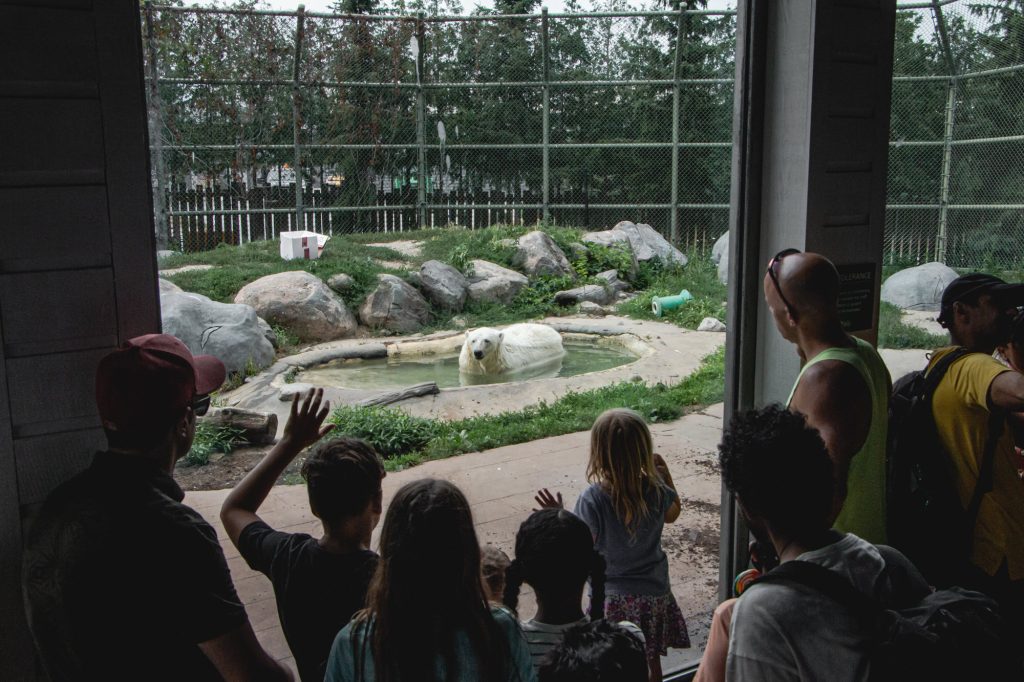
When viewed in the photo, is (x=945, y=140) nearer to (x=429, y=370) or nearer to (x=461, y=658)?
(x=429, y=370)

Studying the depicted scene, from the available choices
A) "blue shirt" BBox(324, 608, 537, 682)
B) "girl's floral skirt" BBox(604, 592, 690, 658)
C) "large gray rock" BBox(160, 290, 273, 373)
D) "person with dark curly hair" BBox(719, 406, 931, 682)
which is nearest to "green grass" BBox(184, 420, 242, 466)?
"large gray rock" BBox(160, 290, 273, 373)

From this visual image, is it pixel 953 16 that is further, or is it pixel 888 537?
pixel 953 16

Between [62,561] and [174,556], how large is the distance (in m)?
0.18

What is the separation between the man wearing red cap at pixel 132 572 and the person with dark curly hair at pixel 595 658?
504mm

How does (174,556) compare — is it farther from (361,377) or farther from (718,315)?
(718,315)

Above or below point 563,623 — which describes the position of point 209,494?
below

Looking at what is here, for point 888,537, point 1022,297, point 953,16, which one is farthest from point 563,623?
point 953,16

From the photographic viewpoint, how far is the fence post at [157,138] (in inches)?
449

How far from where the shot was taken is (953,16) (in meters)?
9.06

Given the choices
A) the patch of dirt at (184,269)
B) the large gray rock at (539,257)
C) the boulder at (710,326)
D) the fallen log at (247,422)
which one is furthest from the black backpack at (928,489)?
the large gray rock at (539,257)

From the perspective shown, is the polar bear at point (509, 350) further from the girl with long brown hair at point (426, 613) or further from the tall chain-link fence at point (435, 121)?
the girl with long brown hair at point (426, 613)

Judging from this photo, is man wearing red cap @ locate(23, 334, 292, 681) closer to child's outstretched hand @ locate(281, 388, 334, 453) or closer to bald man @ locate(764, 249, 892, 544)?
child's outstretched hand @ locate(281, 388, 334, 453)

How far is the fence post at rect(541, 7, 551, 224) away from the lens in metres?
13.7

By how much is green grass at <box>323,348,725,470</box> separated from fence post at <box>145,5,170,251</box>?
6.57m
